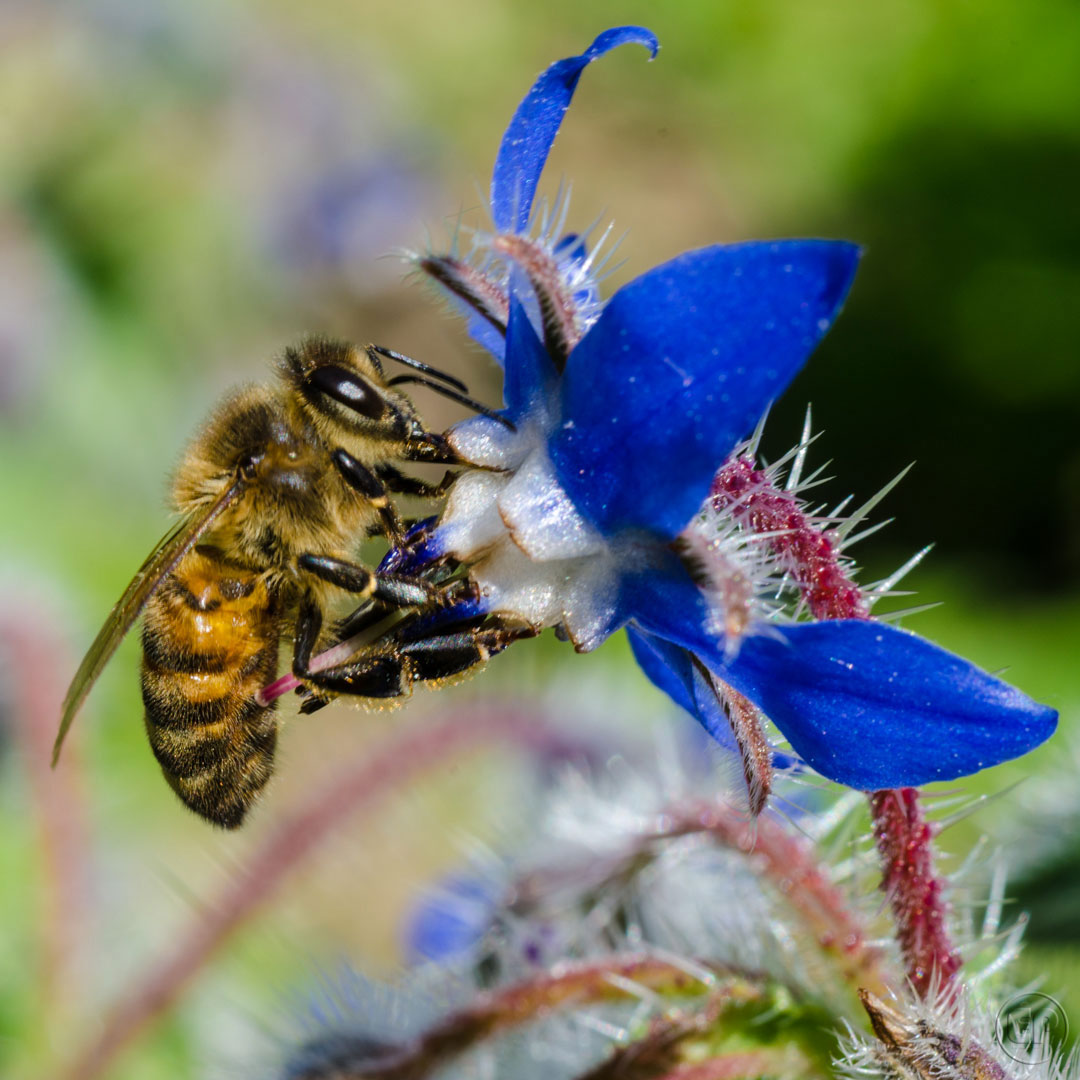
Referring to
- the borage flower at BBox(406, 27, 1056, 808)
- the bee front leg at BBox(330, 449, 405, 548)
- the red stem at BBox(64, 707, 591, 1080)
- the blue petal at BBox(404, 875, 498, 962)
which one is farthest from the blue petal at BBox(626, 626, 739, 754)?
the red stem at BBox(64, 707, 591, 1080)

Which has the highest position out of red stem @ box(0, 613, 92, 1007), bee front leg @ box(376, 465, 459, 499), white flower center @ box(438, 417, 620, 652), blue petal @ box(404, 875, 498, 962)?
bee front leg @ box(376, 465, 459, 499)

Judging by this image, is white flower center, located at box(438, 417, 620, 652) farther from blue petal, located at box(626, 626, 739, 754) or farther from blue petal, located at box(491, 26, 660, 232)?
blue petal, located at box(491, 26, 660, 232)

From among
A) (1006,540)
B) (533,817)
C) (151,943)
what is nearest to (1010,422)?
(1006,540)

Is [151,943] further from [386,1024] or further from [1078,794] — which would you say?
[1078,794]

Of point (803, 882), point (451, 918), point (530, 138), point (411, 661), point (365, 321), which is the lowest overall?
point (451, 918)

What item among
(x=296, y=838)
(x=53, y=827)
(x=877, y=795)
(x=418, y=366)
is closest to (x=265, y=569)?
(x=418, y=366)

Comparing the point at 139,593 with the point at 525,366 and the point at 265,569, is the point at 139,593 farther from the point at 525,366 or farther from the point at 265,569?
the point at 525,366
